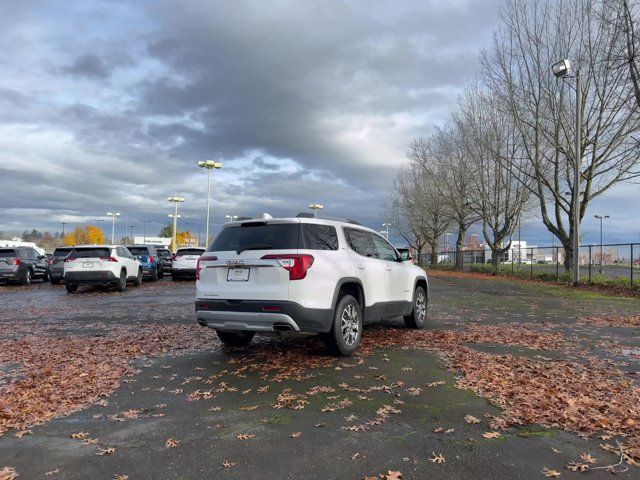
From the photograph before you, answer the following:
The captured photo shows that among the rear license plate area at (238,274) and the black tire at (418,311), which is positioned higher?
the rear license plate area at (238,274)

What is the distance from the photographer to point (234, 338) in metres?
7.55

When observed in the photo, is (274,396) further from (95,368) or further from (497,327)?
(497,327)

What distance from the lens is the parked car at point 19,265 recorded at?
2130 centimetres

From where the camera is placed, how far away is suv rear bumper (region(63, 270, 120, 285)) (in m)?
17.2

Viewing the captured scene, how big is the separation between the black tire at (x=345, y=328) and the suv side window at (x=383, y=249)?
4.58 feet

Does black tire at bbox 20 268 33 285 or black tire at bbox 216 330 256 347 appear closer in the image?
black tire at bbox 216 330 256 347

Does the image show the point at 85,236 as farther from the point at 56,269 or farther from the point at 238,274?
the point at 238,274

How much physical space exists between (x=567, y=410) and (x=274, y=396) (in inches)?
110

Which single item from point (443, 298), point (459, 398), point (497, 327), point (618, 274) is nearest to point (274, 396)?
point (459, 398)

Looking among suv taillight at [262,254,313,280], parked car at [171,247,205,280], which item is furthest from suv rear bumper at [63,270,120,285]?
suv taillight at [262,254,313,280]

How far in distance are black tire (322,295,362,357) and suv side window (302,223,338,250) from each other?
76 cm

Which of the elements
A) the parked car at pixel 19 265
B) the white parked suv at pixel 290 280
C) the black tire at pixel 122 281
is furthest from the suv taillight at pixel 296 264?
the parked car at pixel 19 265

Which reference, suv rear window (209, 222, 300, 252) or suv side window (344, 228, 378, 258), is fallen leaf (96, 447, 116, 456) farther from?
suv side window (344, 228, 378, 258)

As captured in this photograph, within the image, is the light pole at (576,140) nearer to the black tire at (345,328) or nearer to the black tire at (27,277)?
the black tire at (345,328)
